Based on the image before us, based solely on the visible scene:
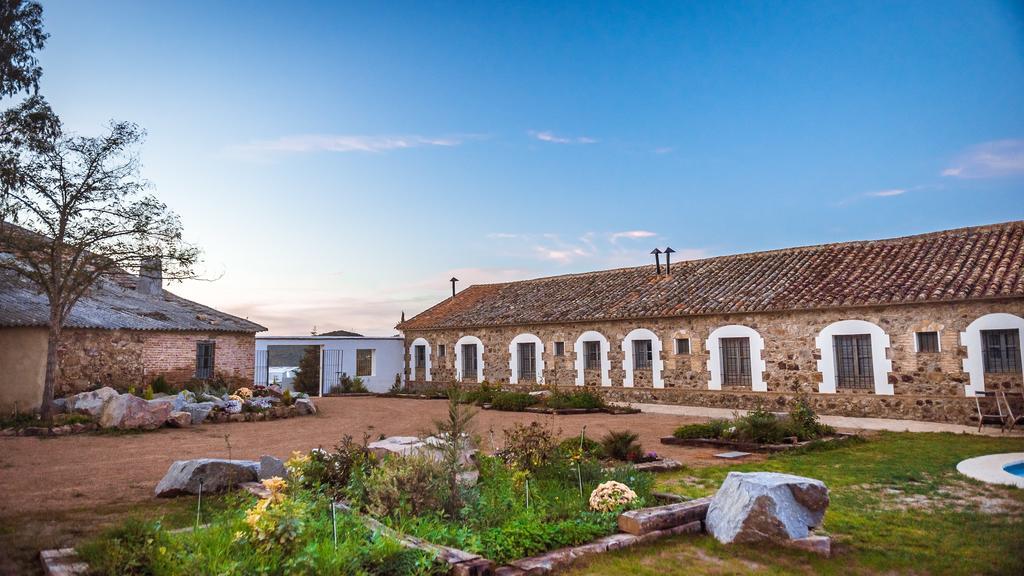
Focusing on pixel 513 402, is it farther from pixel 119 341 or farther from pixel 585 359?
pixel 119 341

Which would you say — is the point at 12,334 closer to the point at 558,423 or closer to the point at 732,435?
the point at 558,423

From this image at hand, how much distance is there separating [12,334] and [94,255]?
3127 mm

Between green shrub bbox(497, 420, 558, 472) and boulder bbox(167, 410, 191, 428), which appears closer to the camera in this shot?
green shrub bbox(497, 420, 558, 472)

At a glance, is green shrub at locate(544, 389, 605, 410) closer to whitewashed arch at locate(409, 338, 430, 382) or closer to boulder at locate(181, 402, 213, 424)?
boulder at locate(181, 402, 213, 424)

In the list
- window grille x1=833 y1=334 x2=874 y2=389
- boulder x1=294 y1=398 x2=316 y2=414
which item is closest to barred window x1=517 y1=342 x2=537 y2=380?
boulder x1=294 y1=398 x2=316 y2=414

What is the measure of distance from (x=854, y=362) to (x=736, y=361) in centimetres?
306

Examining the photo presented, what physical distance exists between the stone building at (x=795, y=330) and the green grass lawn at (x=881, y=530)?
618cm

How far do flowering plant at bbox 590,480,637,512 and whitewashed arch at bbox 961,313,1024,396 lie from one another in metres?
11.8

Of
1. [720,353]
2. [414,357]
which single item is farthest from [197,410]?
[720,353]

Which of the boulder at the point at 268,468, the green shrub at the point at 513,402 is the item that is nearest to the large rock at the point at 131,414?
the boulder at the point at 268,468

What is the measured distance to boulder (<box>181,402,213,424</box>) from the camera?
14773 millimetres

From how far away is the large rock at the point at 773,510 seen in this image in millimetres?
5141

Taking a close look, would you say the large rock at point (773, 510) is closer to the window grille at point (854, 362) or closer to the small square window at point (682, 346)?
the window grille at point (854, 362)

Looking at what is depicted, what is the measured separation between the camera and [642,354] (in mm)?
19734
